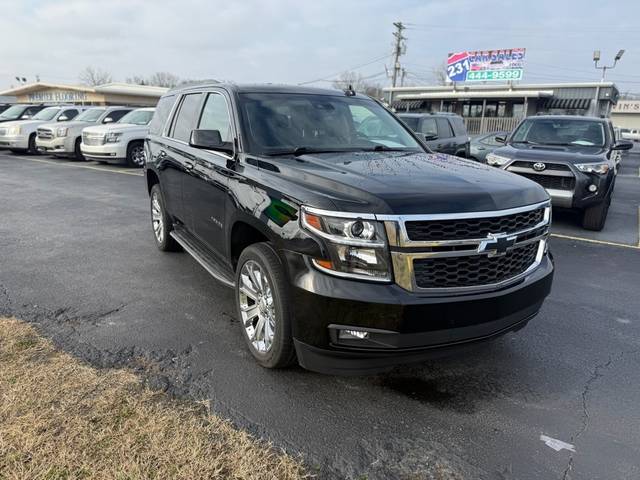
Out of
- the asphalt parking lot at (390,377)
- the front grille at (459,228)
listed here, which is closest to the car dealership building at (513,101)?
the asphalt parking lot at (390,377)

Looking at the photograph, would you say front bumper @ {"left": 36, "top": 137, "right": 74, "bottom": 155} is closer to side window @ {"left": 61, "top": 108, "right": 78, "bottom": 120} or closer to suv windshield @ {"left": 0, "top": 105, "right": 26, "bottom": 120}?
side window @ {"left": 61, "top": 108, "right": 78, "bottom": 120}

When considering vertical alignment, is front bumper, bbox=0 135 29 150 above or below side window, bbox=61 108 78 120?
below

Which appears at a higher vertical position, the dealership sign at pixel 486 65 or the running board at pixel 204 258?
the dealership sign at pixel 486 65

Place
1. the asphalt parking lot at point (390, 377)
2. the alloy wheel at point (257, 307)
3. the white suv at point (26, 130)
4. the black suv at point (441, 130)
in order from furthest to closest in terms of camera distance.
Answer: the white suv at point (26, 130) → the black suv at point (441, 130) → the alloy wheel at point (257, 307) → the asphalt parking lot at point (390, 377)

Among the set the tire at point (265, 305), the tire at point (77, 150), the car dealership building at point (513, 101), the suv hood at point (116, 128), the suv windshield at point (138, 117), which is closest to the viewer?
the tire at point (265, 305)

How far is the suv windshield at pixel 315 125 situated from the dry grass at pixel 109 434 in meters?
1.88

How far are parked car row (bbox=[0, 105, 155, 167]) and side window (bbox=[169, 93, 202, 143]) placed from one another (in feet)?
32.9

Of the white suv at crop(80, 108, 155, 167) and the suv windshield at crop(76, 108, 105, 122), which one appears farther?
the suv windshield at crop(76, 108, 105, 122)

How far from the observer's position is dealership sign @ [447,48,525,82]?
113 ft

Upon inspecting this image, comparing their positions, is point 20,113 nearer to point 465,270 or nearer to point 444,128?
point 444,128

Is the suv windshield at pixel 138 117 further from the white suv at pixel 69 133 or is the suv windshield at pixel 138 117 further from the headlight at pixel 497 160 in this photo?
the headlight at pixel 497 160

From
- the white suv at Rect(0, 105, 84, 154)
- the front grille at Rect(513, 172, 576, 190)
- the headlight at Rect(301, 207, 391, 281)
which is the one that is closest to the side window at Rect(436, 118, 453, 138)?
the front grille at Rect(513, 172, 576, 190)

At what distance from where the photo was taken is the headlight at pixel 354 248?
2561 mm

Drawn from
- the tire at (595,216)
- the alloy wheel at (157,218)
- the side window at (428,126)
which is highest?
the side window at (428,126)
